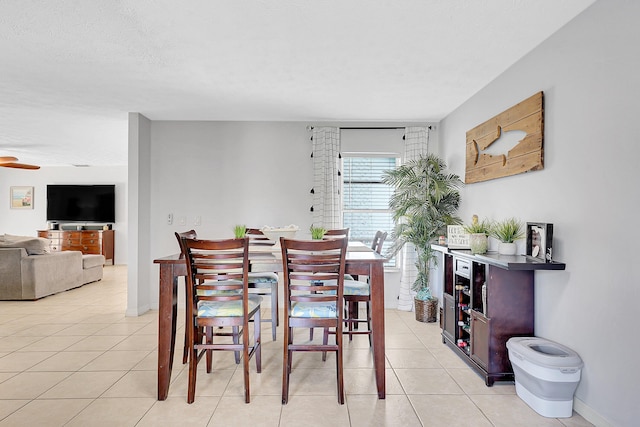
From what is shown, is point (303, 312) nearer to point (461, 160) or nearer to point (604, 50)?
point (604, 50)

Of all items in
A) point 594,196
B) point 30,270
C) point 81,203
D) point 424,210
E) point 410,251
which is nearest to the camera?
point 594,196

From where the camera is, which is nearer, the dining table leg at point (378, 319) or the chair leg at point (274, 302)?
the dining table leg at point (378, 319)

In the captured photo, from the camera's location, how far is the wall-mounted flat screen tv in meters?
8.84

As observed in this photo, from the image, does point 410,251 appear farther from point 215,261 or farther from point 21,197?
point 21,197

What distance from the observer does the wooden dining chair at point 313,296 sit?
227 centimetres

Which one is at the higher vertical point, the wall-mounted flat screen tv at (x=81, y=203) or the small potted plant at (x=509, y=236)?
the wall-mounted flat screen tv at (x=81, y=203)

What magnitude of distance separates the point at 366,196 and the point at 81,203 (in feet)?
24.2

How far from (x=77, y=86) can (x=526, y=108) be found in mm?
4035

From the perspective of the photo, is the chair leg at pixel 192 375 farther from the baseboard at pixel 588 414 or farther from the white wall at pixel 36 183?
the white wall at pixel 36 183

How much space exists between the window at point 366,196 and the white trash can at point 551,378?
2806 mm

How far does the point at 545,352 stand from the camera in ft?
7.97

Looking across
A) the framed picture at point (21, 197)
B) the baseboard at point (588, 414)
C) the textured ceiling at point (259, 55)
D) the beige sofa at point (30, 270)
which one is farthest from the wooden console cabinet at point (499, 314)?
the framed picture at point (21, 197)

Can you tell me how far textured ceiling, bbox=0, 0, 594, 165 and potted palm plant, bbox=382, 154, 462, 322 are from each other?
2.66 ft

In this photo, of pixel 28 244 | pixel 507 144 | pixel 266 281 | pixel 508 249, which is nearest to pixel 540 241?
pixel 508 249
